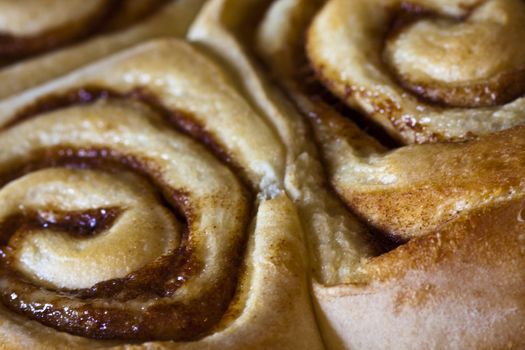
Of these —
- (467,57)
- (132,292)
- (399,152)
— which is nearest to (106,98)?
(132,292)

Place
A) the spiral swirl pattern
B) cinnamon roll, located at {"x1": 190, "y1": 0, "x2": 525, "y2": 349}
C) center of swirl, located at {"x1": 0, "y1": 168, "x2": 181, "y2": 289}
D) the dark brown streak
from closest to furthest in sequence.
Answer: cinnamon roll, located at {"x1": 190, "y1": 0, "x2": 525, "y2": 349}
center of swirl, located at {"x1": 0, "y1": 168, "x2": 181, "y2": 289}
the spiral swirl pattern
the dark brown streak

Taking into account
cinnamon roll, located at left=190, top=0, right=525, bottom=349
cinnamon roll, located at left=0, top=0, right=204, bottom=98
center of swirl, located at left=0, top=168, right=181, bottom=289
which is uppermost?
cinnamon roll, located at left=0, top=0, right=204, bottom=98

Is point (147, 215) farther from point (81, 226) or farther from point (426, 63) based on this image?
point (426, 63)

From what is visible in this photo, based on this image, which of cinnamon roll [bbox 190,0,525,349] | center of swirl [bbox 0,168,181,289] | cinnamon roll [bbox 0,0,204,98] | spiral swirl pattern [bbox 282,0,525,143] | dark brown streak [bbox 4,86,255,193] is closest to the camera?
cinnamon roll [bbox 190,0,525,349]

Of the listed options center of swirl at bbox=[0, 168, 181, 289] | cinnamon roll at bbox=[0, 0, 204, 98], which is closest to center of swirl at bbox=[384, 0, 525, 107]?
center of swirl at bbox=[0, 168, 181, 289]

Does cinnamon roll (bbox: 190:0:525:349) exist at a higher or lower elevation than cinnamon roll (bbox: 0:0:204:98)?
lower

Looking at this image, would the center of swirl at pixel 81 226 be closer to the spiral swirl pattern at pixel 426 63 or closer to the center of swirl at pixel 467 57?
the spiral swirl pattern at pixel 426 63

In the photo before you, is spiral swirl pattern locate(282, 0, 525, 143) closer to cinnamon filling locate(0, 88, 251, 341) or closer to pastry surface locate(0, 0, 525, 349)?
pastry surface locate(0, 0, 525, 349)

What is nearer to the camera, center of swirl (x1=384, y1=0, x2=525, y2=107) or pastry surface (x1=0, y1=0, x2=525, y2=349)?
pastry surface (x1=0, y1=0, x2=525, y2=349)
